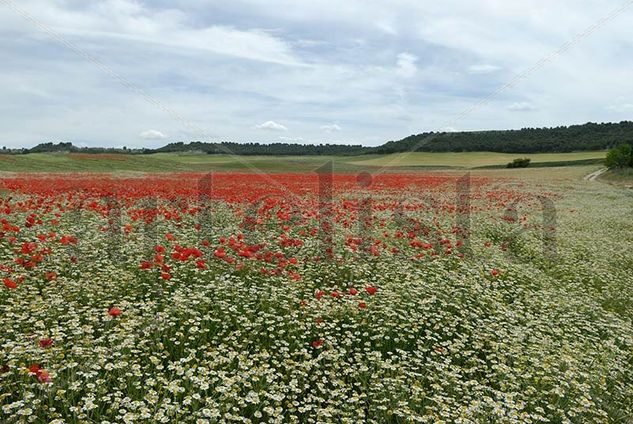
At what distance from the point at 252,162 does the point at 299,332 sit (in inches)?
2423

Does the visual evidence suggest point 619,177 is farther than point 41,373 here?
Yes

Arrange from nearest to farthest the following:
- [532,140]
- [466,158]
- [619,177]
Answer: [619,177] < [466,158] < [532,140]

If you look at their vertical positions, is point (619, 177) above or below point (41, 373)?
below

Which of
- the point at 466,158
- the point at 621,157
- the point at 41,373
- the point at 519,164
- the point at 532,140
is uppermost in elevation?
the point at 532,140

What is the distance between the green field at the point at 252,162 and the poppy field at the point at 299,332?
3175mm

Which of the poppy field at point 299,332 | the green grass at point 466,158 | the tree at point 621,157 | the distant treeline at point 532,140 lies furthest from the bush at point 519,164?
the poppy field at point 299,332

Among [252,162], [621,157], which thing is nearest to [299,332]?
[252,162]

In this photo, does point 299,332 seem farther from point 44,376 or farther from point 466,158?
point 466,158

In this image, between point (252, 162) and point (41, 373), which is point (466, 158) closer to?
point (252, 162)

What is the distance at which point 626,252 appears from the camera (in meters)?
12.9

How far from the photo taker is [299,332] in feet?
19.7

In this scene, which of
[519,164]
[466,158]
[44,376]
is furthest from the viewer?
[466,158]

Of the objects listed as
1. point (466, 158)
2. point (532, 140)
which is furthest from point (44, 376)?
point (532, 140)

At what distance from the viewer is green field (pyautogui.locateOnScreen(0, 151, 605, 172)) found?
1666 inches
